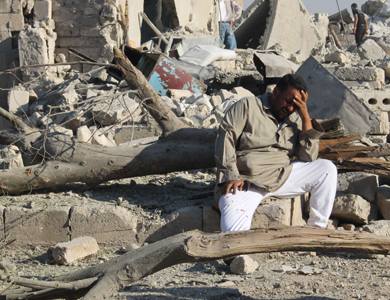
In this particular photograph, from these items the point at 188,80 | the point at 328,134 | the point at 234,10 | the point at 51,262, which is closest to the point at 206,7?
the point at 234,10

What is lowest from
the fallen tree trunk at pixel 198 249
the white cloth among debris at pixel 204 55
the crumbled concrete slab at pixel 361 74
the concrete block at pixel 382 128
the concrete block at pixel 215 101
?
the fallen tree trunk at pixel 198 249

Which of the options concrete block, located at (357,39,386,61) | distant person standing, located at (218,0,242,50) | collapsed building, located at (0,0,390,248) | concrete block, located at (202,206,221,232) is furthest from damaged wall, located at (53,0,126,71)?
concrete block, located at (357,39,386,61)

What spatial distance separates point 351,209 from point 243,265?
1494mm

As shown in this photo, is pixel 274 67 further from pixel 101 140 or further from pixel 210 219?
pixel 210 219

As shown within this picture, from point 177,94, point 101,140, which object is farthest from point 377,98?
point 101,140

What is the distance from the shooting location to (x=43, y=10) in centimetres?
907

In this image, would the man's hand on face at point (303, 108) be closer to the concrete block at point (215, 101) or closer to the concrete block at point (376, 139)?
the concrete block at point (376, 139)

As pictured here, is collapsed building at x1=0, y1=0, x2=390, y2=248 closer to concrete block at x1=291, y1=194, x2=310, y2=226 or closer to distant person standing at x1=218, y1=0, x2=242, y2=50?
concrete block at x1=291, y1=194, x2=310, y2=226

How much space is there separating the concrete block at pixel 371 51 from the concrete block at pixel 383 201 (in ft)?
27.9

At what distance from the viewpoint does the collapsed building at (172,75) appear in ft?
14.8

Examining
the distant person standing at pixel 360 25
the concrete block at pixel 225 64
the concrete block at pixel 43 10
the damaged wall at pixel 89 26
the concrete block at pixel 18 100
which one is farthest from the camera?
the distant person standing at pixel 360 25

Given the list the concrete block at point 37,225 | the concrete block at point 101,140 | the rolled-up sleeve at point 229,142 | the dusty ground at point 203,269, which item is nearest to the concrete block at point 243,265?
the dusty ground at point 203,269

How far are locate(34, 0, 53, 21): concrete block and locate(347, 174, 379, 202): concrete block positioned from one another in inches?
285

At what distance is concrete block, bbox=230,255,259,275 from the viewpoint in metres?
3.15
